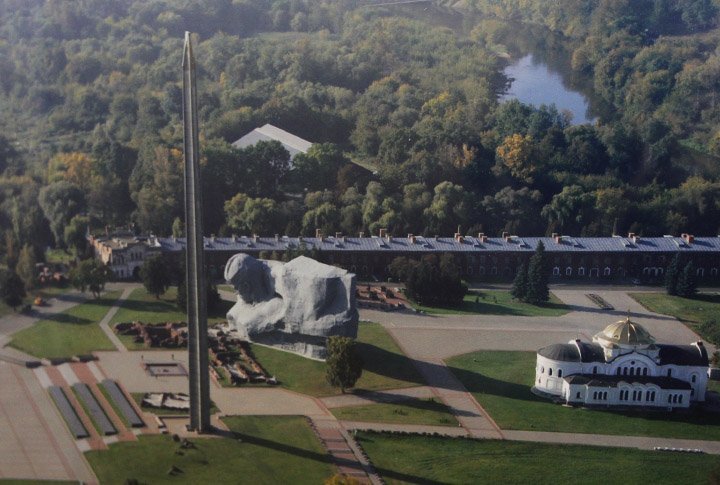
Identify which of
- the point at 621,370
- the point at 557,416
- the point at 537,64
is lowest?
the point at 557,416

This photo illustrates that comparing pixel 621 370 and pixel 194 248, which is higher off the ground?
pixel 194 248

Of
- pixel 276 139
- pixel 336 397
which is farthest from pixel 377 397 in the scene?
pixel 276 139

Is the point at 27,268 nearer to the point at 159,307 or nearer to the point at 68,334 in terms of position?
the point at 68,334

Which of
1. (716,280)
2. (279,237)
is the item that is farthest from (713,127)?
(279,237)

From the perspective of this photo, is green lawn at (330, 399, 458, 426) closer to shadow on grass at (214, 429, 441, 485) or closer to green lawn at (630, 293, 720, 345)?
shadow on grass at (214, 429, 441, 485)

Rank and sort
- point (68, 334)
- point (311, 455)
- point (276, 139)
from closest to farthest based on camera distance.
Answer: point (311, 455)
point (68, 334)
point (276, 139)

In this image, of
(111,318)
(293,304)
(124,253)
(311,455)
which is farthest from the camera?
(124,253)

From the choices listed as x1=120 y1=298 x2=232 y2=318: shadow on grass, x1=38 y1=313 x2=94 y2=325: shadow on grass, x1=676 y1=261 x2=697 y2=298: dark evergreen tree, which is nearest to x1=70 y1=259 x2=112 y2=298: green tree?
x1=120 y1=298 x2=232 y2=318: shadow on grass

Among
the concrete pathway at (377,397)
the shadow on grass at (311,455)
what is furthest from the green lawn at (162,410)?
the concrete pathway at (377,397)
